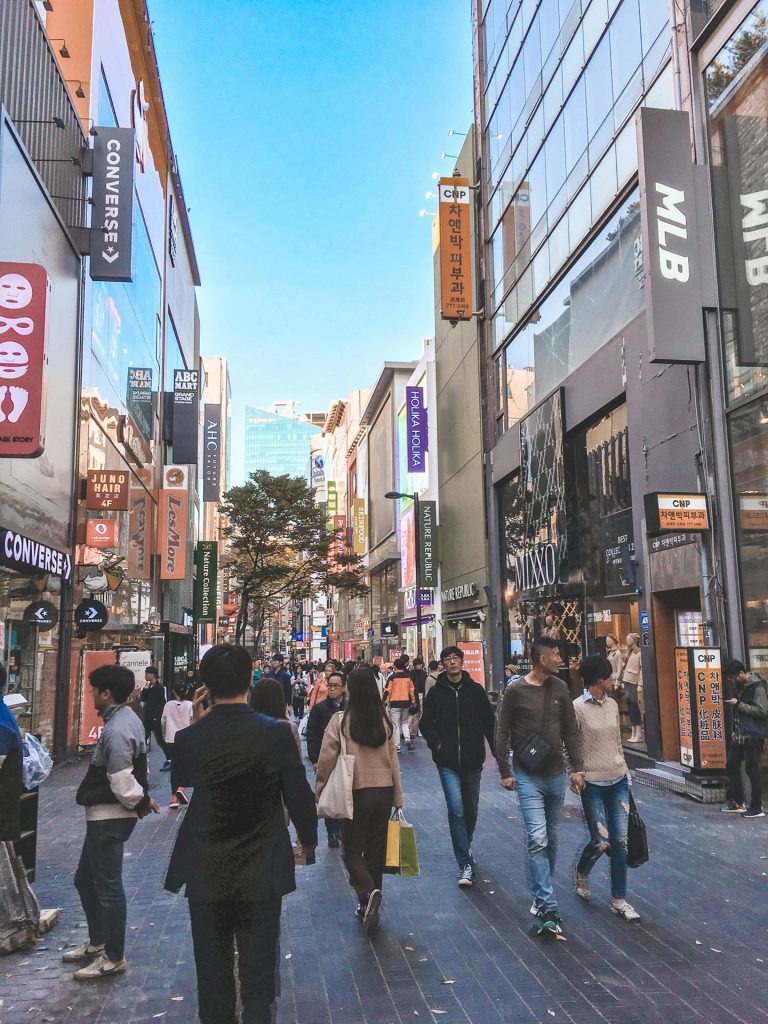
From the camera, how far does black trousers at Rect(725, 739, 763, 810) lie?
32.0 feet

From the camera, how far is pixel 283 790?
11.9 ft

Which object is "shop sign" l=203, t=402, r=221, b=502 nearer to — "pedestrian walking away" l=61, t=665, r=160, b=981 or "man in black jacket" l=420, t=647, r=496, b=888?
"man in black jacket" l=420, t=647, r=496, b=888

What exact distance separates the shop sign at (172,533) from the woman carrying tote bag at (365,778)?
95.9 ft

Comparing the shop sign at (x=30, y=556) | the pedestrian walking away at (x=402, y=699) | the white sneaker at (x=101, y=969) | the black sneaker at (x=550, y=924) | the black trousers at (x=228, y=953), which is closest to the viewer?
the black trousers at (x=228, y=953)

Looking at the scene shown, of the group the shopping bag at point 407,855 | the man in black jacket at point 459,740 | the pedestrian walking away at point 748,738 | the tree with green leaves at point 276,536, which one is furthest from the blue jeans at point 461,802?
the tree with green leaves at point 276,536

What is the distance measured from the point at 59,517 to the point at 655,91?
13.8m

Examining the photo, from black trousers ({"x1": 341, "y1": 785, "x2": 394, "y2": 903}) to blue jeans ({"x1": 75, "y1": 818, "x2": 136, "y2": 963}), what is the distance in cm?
156

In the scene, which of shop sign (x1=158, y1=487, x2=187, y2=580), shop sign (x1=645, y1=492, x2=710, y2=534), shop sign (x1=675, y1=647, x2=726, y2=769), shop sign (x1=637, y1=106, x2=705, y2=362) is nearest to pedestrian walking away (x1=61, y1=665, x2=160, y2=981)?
shop sign (x1=675, y1=647, x2=726, y2=769)

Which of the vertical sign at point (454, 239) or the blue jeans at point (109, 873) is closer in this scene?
the blue jeans at point (109, 873)

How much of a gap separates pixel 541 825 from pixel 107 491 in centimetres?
1589

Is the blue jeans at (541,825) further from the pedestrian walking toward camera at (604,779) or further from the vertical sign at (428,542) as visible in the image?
the vertical sign at (428,542)

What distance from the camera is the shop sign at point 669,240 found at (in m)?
12.6

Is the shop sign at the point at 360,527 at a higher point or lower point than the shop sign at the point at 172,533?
higher

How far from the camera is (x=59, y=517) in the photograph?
1789 centimetres
